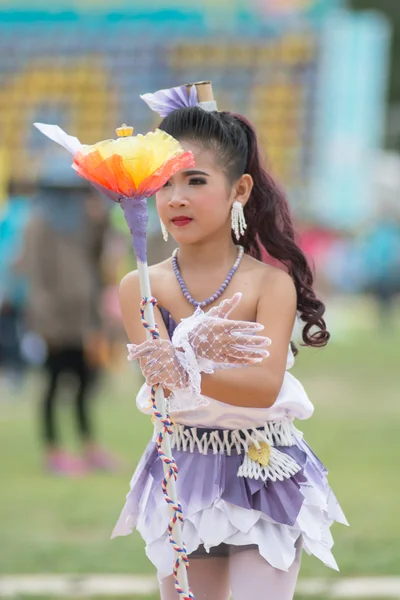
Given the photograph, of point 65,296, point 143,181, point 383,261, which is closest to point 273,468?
point 143,181

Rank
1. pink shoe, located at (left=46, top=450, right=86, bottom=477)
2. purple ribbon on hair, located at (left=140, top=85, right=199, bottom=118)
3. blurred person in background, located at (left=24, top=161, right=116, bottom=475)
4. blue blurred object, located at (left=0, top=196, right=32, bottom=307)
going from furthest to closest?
blue blurred object, located at (left=0, top=196, right=32, bottom=307) → blurred person in background, located at (left=24, top=161, right=116, bottom=475) → pink shoe, located at (left=46, top=450, right=86, bottom=477) → purple ribbon on hair, located at (left=140, top=85, right=199, bottom=118)

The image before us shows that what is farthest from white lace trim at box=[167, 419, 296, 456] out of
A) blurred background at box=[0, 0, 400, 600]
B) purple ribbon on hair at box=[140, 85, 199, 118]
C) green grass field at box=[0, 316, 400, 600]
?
blurred background at box=[0, 0, 400, 600]

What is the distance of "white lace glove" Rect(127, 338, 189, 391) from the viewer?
8.65 feet

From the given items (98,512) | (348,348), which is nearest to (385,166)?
(348,348)

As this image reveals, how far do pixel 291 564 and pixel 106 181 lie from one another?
3.33 feet

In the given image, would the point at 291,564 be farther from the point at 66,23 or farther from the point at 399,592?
the point at 66,23

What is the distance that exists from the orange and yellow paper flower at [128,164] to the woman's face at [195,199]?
0.20 m

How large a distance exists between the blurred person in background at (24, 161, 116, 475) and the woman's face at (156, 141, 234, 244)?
4934mm

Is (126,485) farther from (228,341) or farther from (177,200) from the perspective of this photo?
(228,341)

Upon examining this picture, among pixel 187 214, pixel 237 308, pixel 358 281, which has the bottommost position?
pixel 358 281

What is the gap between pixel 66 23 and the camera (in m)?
27.3

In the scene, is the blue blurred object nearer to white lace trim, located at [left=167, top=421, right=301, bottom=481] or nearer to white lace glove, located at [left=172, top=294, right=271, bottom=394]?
white lace trim, located at [left=167, top=421, right=301, bottom=481]

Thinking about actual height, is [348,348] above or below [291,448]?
below

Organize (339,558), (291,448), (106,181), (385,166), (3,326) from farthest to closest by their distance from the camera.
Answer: (385,166) → (3,326) → (339,558) → (291,448) → (106,181)
